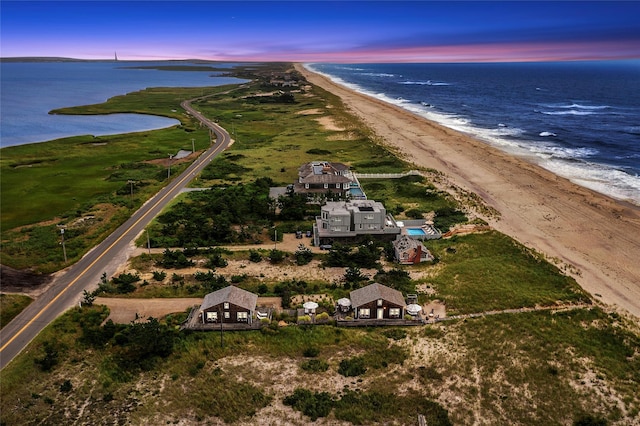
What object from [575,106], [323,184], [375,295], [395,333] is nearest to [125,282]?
[375,295]

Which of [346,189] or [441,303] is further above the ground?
[346,189]

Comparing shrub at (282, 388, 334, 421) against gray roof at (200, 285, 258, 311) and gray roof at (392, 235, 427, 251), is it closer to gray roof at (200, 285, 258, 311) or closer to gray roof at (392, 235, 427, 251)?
gray roof at (200, 285, 258, 311)

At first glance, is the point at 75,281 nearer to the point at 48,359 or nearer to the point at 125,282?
the point at 125,282

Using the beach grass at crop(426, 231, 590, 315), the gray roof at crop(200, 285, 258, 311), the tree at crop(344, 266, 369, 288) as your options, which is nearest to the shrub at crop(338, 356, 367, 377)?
the gray roof at crop(200, 285, 258, 311)

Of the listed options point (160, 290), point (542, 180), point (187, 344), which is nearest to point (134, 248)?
point (160, 290)

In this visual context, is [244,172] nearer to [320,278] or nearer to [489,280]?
[320,278]

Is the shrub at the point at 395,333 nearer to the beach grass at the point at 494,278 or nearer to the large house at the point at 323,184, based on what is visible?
the beach grass at the point at 494,278
